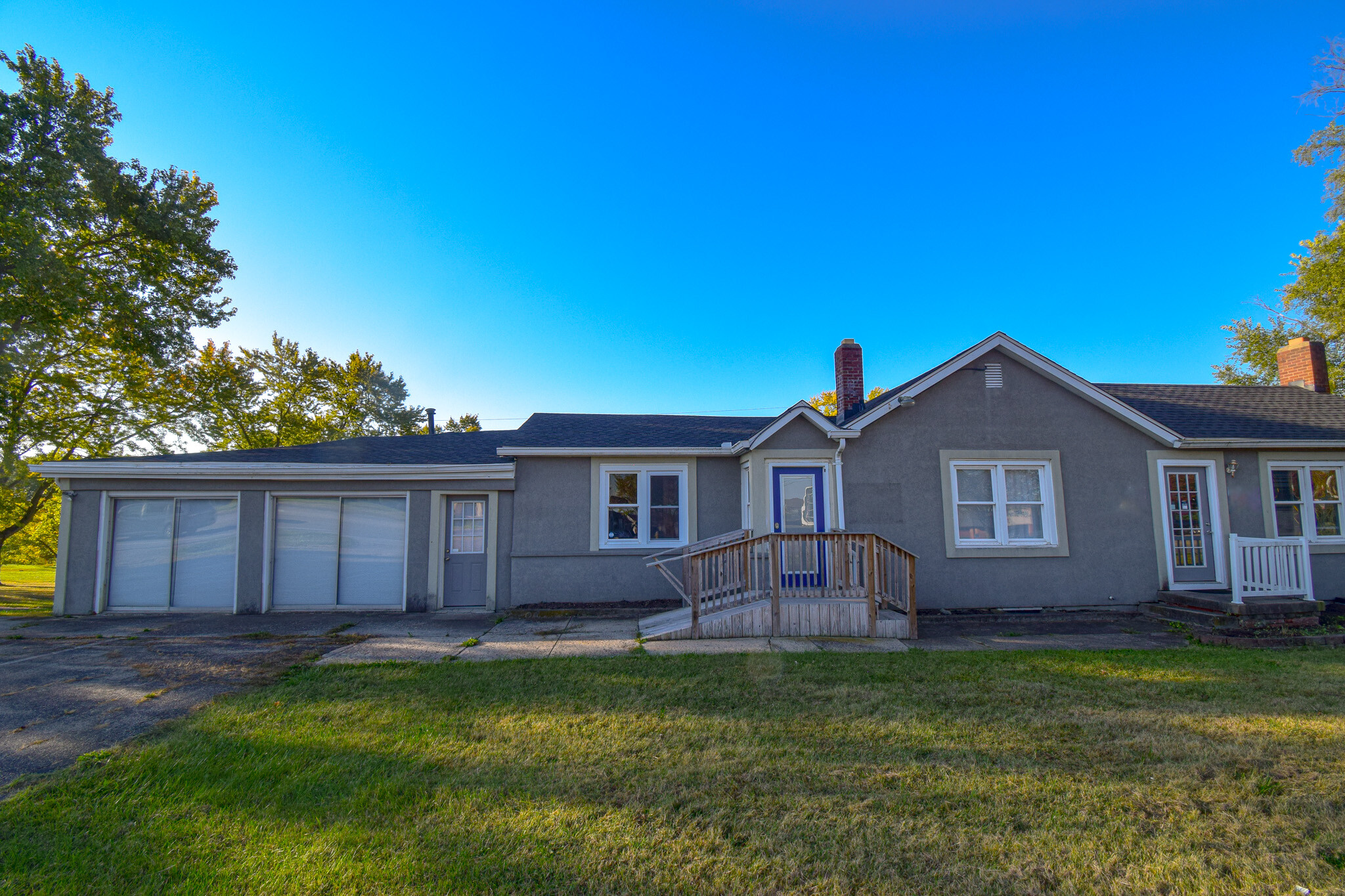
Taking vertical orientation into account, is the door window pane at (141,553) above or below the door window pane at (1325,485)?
below

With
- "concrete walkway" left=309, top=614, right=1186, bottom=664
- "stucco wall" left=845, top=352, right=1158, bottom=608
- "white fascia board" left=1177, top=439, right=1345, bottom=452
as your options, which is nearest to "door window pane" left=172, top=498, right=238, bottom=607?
"concrete walkway" left=309, top=614, right=1186, bottom=664

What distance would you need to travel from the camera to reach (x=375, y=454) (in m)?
12.4

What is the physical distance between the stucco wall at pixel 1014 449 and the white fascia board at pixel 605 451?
2679 millimetres

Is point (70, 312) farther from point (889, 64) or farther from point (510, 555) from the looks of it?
point (889, 64)

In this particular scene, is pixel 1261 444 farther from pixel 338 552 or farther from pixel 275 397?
pixel 275 397

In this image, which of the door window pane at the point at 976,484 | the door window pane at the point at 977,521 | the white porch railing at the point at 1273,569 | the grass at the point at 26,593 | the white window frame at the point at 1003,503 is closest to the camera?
the white porch railing at the point at 1273,569

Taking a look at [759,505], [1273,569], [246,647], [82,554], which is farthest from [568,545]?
[1273,569]

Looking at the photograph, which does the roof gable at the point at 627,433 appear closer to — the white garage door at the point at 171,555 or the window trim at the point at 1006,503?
the window trim at the point at 1006,503

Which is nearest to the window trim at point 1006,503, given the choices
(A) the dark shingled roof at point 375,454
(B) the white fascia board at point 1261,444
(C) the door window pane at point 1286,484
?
(B) the white fascia board at point 1261,444

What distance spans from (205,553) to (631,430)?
8.44m

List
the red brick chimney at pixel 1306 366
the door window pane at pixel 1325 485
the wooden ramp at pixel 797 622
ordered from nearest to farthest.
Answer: the wooden ramp at pixel 797 622
the door window pane at pixel 1325 485
the red brick chimney at pixel 1306 366

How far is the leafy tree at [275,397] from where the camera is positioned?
2362 cm

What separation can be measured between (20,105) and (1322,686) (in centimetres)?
2771

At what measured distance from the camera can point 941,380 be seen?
11234 millimetres
